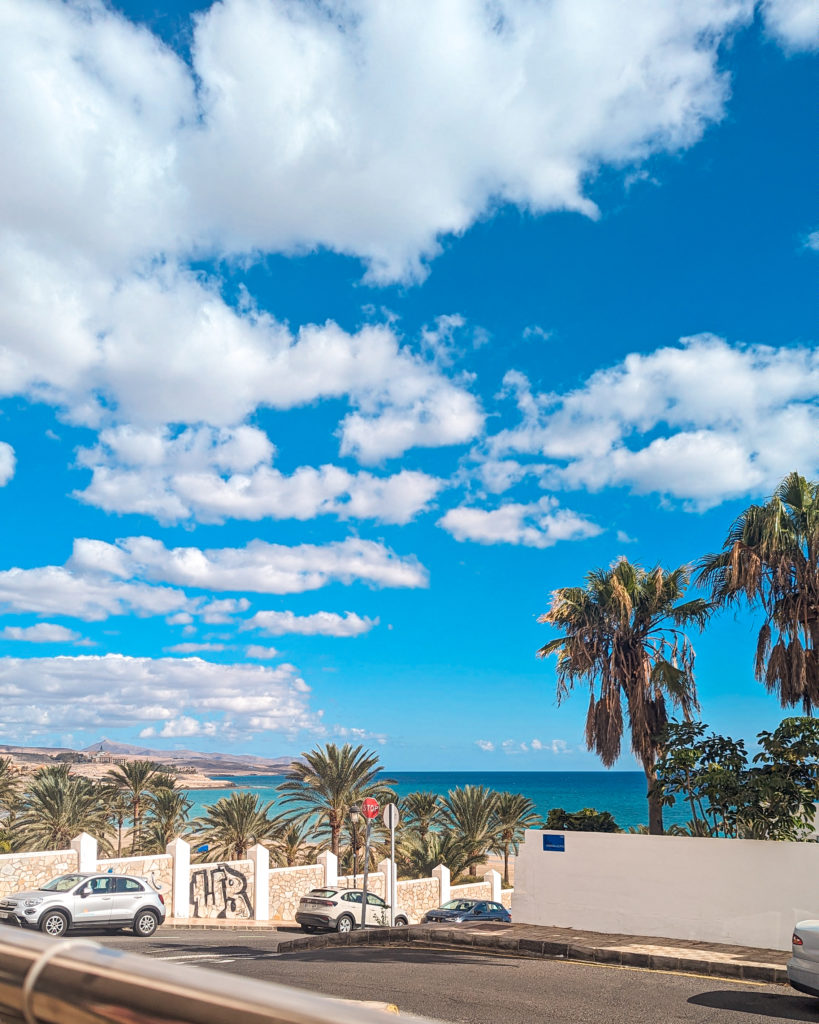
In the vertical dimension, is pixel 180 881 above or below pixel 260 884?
above

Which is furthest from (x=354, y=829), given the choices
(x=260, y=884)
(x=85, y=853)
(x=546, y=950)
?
(x=546, y=950)

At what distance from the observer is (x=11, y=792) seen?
42156mm

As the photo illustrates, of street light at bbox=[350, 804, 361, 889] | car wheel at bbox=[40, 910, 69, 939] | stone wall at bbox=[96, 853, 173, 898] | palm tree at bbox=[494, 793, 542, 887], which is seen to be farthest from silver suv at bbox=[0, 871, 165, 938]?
palm tree at bbox=[494, 793, 542, 887]

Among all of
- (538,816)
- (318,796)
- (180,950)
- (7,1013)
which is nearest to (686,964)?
(180,950)

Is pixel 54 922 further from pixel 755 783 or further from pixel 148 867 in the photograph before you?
pixel 755 783

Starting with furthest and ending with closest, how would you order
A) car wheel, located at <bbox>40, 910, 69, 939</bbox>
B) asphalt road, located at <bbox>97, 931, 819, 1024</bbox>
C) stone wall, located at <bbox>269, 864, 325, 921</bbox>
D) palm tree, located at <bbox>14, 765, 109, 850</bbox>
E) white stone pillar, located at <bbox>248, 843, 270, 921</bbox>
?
palm tree, located at <bbox>14, 765, 109, 850</bbox>, stone wall, located at <bbox>269, 864, 325, 921</bbox>, white stone pillar, located at <bbox>248, 843, 270, 921</bbox>, car wheel, located at <bbox>40, 910, 69, 939</bbox>, asphalt road, located at <bbox>97, 931, 819, 1024</bbox>

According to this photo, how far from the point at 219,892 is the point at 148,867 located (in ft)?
10.6

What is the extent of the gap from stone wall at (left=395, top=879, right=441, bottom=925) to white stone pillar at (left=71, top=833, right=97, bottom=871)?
12200mm

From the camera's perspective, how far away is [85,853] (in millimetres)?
24562

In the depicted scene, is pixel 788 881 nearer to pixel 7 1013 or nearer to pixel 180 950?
pixel 180 950

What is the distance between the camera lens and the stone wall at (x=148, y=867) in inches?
1000

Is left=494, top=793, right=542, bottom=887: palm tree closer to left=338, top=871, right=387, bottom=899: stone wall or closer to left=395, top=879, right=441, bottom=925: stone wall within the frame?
left=395, top=879, right=441, bottom=925: stone wall

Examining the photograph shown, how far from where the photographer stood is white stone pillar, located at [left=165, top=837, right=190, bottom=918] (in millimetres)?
27484

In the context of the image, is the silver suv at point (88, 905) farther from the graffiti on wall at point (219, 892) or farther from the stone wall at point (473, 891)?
the stone wall at point (473, 891)
